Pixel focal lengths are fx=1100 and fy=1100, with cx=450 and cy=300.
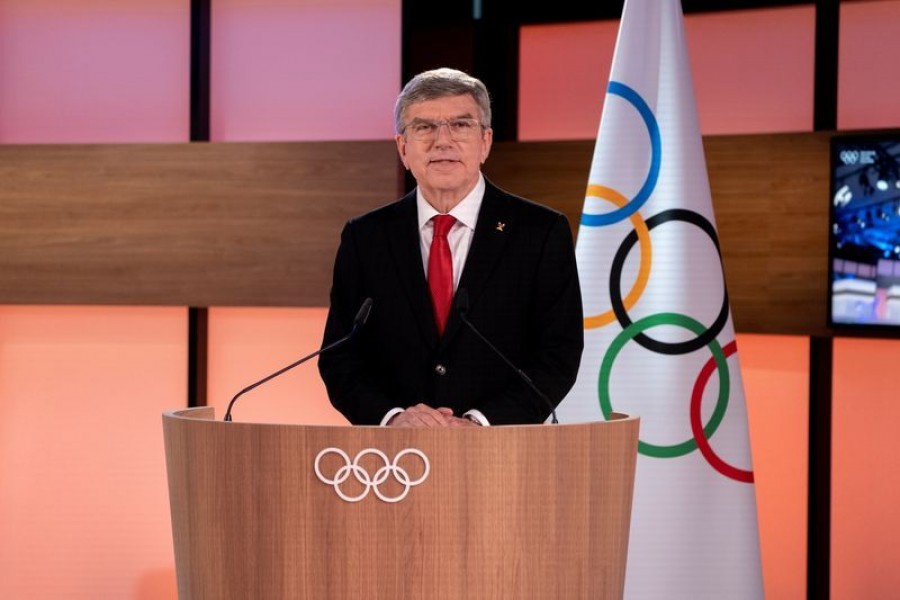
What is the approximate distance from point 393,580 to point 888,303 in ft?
9.01

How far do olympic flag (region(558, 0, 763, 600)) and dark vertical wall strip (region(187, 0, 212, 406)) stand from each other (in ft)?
5.70

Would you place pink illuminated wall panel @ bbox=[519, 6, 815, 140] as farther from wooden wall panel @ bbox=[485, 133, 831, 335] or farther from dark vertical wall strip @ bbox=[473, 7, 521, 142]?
wooden wall panel @ bbox=[485, 133, 831, 335]

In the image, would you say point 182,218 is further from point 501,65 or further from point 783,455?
point 783,455

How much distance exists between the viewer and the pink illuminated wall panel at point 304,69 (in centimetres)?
440

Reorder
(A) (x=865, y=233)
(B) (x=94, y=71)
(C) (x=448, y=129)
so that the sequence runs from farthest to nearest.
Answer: (B) (x=94, y=71)
(A) (x=865, y=233)
(C) (x=448, y=129)

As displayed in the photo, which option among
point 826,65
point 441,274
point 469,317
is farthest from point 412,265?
point 826,65

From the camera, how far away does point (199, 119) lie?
177 inches

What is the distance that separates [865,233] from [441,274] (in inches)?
83.6

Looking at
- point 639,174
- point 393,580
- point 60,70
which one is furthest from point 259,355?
point 393,580

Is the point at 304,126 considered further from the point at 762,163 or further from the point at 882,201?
the point at 882,201

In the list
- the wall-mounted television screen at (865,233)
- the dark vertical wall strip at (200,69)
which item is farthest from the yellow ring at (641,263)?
the dark vertical wall strip at (200,69)

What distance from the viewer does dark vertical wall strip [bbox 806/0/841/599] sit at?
413 cm

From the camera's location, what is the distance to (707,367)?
332 cm

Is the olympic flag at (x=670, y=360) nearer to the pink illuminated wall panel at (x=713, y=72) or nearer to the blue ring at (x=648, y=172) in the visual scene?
the blue ring at (x=648, y=172)
